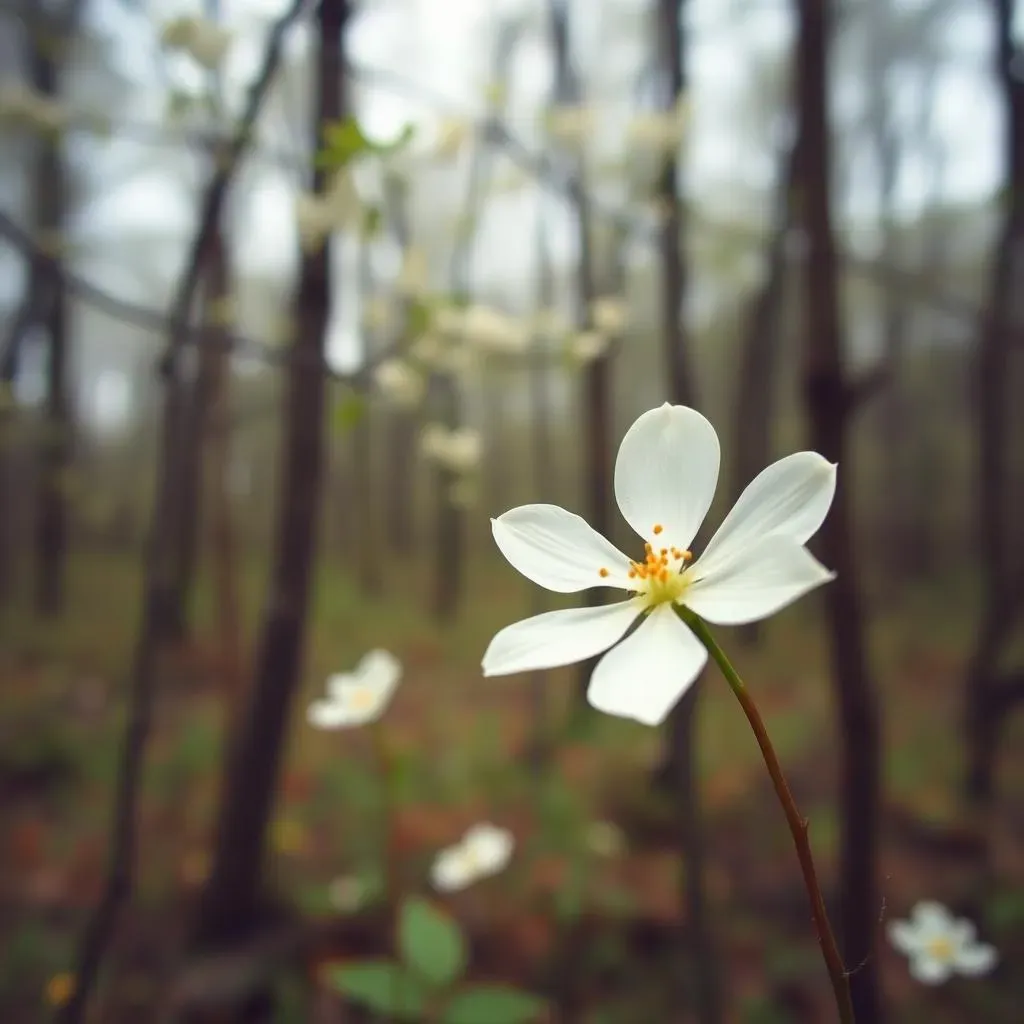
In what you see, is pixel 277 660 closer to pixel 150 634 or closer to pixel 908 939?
pixel 150 634

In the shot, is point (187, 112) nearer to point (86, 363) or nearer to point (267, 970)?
point (267, 970)

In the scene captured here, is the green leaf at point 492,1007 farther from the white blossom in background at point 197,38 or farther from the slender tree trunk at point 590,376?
the slender tree trunk at point 590,376

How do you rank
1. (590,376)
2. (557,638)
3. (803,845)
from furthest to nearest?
1. (590,376)
2. (557,638)
3. (803,845)

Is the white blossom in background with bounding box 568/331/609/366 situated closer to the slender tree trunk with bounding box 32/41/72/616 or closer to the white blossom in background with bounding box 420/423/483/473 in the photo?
the white blossom in background with bounding box 420/423/483/473

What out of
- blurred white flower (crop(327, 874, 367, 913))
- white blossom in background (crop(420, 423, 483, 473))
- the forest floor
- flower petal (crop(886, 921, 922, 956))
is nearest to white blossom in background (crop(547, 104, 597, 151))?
white blossom in background (crop(420, 423, 483, 473))

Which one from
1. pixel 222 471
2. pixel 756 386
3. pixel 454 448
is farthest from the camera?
pixel 756 386

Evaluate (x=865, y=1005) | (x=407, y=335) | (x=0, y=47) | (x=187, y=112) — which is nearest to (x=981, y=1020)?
(x=865, y=1005)

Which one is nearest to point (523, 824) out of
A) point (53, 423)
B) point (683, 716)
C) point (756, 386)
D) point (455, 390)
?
point (683, 716)
